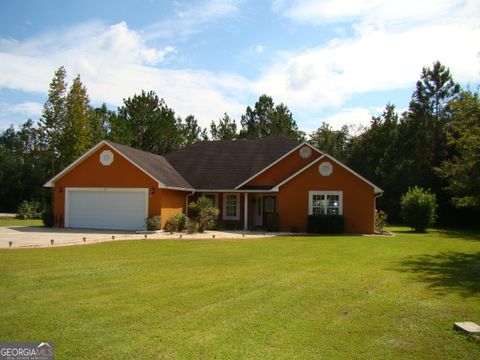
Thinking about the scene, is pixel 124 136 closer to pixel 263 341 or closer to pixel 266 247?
pixel 266 247

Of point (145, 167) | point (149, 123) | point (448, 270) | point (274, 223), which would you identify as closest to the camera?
point (448, 270)

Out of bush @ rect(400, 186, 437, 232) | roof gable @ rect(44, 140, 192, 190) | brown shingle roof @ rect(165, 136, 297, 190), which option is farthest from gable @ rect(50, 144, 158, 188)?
bush @ rect(400, 186, 437, 232)

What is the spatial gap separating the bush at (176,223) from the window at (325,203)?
7.30m

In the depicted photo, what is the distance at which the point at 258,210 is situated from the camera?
3041cm

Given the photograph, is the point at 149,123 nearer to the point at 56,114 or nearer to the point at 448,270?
the point at 56,114

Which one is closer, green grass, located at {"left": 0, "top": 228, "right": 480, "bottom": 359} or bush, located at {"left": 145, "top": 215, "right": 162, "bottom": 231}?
green grass, located at {"left": 0, "top": 228, "right": 480, "bottom": 359}

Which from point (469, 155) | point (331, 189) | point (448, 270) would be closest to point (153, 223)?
point (331, 189)

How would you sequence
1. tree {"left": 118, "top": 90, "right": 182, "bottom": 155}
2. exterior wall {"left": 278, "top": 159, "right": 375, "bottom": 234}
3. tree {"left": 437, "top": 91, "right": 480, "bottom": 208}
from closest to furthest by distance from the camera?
tree {"left": 437, "top": 91, "right": 480, "bottom": 208} < exterior wall {"left": 278, "top": 159, "right": 375, "bottom": 234} < tree {"left": 118, "top": 90, "right": 182, "bottom": 155}

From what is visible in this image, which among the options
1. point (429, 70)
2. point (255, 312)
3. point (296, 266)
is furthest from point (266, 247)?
point (429, 70)

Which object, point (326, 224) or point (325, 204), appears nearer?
point (326, 224)

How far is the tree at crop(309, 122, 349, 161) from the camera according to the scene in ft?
202

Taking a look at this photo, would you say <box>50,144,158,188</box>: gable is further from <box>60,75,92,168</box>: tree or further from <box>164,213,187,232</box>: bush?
<box>60,75,92,168</box>: tree

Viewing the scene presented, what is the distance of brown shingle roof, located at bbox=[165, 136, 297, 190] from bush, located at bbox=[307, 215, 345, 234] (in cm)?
577

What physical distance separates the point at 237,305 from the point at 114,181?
19.8 metres
